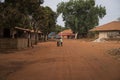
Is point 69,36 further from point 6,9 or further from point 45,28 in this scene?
point 6,9

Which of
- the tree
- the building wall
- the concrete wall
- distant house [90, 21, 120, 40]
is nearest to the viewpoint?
the concrete wall

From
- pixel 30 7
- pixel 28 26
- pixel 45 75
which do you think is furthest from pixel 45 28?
pixel 45 75

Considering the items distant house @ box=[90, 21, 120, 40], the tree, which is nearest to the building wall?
distant house @ box=[90, 21, 120, 40]

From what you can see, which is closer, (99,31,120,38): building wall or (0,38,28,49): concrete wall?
(0,38,28,49): concrete wall

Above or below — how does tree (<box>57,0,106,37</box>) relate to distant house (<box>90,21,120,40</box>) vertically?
above

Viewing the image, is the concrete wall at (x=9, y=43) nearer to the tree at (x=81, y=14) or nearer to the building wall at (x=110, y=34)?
the building wall at (x=110, y=34)

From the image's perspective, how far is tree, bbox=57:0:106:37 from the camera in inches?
3270

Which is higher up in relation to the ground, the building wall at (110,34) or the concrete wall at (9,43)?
the building wall at (110,34)

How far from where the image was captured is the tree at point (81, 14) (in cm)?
8306

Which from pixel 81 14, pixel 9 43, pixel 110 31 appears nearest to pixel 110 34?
pixel 110 31

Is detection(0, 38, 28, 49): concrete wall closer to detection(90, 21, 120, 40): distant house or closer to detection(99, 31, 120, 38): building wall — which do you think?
detection(90, 21, 120, 40): distant house

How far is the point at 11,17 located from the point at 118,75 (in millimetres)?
17300

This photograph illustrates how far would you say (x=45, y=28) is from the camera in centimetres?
6531

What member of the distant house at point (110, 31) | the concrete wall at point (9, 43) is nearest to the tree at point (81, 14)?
the distant house at point (110, 31)
